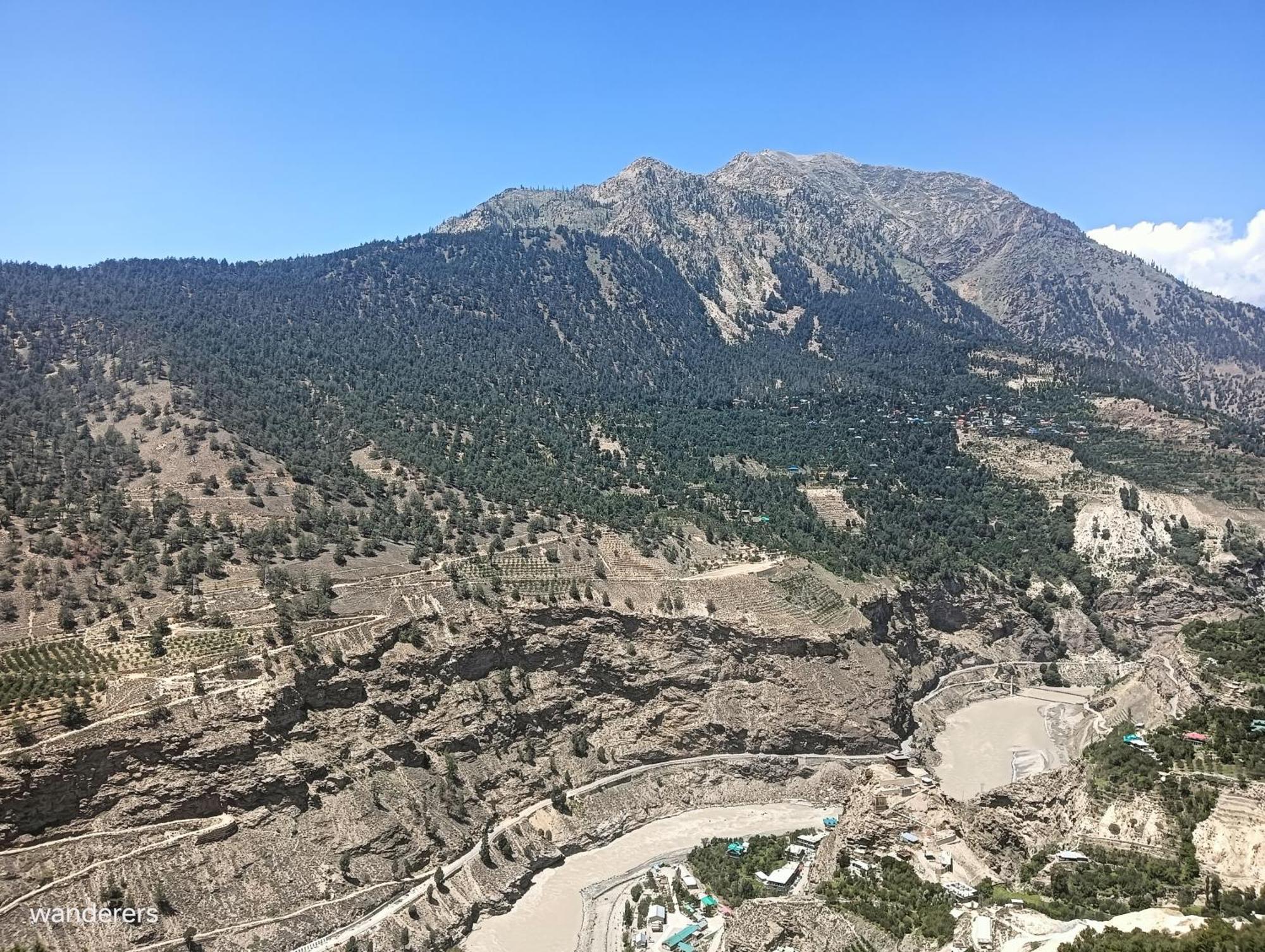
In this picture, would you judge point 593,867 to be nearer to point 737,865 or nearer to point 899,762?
point 737,865

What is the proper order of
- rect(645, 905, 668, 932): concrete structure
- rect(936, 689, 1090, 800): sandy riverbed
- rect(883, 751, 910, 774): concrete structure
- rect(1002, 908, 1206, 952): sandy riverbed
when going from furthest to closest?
1. rect(936, 689, 1090, 800): sandy riverbed
2. rect(883, 751, 910, 774): concrete structure
3. rect(645, 905, 668, 932): concrete structure
4. rect(1002, 908, 1206, 952): sandy riverbed

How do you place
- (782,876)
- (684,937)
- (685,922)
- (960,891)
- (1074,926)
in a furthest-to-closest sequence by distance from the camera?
(782,876)
(685,922)
(684,937)
(960,891)
(1074,926)

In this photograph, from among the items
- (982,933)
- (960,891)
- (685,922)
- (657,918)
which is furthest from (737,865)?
(982,933)

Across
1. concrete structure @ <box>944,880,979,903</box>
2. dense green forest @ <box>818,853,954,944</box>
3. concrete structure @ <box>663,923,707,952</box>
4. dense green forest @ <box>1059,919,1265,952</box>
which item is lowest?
concrete structure @ <box>663,923,707,952</box>

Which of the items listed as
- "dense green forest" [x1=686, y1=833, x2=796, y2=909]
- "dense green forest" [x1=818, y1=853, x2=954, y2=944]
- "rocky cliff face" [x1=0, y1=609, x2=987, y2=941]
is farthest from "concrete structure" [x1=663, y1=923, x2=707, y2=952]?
"rocky cliff face" [x1=0, y1=609, x2=987, y2=941]

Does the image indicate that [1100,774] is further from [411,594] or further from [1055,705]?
[411,594]

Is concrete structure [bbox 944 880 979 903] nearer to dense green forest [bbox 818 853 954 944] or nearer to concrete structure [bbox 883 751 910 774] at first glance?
dense green forest [bbox 818 853 954 944]
